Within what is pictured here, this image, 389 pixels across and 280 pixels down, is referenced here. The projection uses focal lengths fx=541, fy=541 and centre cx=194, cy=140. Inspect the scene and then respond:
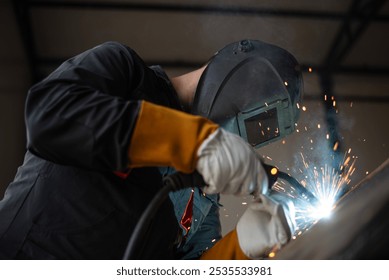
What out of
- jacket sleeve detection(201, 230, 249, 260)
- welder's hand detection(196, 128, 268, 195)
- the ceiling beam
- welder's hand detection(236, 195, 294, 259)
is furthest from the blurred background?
welder's hand detection(196, 128, 268, 195)

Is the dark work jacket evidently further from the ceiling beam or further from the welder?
the ceiling beam

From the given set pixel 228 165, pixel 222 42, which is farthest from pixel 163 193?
pixel 222 42

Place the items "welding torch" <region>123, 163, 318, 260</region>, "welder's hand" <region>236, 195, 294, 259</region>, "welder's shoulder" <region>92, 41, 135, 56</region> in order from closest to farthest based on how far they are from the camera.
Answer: "welding torch" <region>123, 163, 318, 260</region>
"welder's hand" <region>236, 195, 294, 259</region>
"welder's shoulder" <region>92, 41, 135, 56</region>

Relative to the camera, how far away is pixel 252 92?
1.61 metres

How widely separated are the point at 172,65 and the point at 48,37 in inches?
35.0

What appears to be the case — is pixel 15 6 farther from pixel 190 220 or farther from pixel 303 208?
pixel 303 208

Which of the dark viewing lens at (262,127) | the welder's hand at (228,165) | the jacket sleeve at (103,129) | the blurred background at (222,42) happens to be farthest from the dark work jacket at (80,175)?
the blurred background at (222,42)

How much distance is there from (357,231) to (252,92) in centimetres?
83

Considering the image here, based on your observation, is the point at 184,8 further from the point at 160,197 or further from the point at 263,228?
the point at 160,197

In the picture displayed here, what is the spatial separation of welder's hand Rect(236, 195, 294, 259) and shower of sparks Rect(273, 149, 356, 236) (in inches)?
3.4

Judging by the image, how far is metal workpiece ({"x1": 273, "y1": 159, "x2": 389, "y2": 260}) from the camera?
83 cm

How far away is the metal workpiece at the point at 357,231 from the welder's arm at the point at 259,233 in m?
0.31

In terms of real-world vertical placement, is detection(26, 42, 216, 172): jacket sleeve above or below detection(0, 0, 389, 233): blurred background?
above

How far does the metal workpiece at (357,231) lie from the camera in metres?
0.83
